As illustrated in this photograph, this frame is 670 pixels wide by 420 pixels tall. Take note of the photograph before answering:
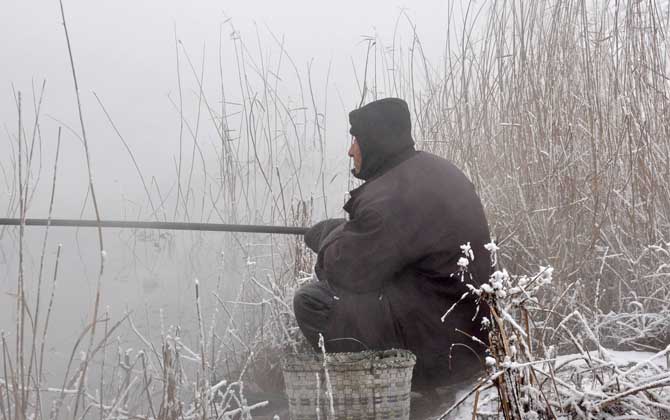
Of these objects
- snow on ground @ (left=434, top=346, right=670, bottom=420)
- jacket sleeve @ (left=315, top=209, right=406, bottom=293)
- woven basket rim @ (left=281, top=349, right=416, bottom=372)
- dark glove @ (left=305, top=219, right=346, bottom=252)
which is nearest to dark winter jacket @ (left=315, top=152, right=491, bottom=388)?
jacket sleeve @ (left=315, top=209, right=406, bottom=293)

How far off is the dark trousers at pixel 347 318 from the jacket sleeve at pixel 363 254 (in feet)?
0.20

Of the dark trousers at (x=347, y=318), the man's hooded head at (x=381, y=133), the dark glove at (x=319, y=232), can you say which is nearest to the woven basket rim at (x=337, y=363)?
the dark trousers at (x=347, y=318)

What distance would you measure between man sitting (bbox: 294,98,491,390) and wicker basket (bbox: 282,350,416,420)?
1.01 feet

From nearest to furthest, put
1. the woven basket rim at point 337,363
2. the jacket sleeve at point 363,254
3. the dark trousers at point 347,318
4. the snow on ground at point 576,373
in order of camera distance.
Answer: the snow on ground at point 576,373, the woven basket rim at point 337,363, the jacket sleeve at point 363,254, the dark trousers at point 347,318

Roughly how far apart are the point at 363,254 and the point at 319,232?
44cm

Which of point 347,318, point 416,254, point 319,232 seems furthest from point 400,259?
point 319,232

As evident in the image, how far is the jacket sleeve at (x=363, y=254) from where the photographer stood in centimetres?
300

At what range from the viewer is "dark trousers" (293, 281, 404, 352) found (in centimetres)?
317

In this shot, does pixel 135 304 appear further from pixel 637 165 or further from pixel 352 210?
pixel 637 165

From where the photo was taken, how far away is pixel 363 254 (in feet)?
9.84

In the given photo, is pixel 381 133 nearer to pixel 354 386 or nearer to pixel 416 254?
pixel 416 254

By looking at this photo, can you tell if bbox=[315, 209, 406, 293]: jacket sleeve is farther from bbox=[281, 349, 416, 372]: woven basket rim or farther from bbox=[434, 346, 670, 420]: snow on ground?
bbox=[434, 346, 670, 420]: snow on ground

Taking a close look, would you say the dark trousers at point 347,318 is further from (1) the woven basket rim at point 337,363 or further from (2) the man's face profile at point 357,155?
(2) the man's face profile at point 357,155

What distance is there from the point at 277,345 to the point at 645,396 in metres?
2.02
